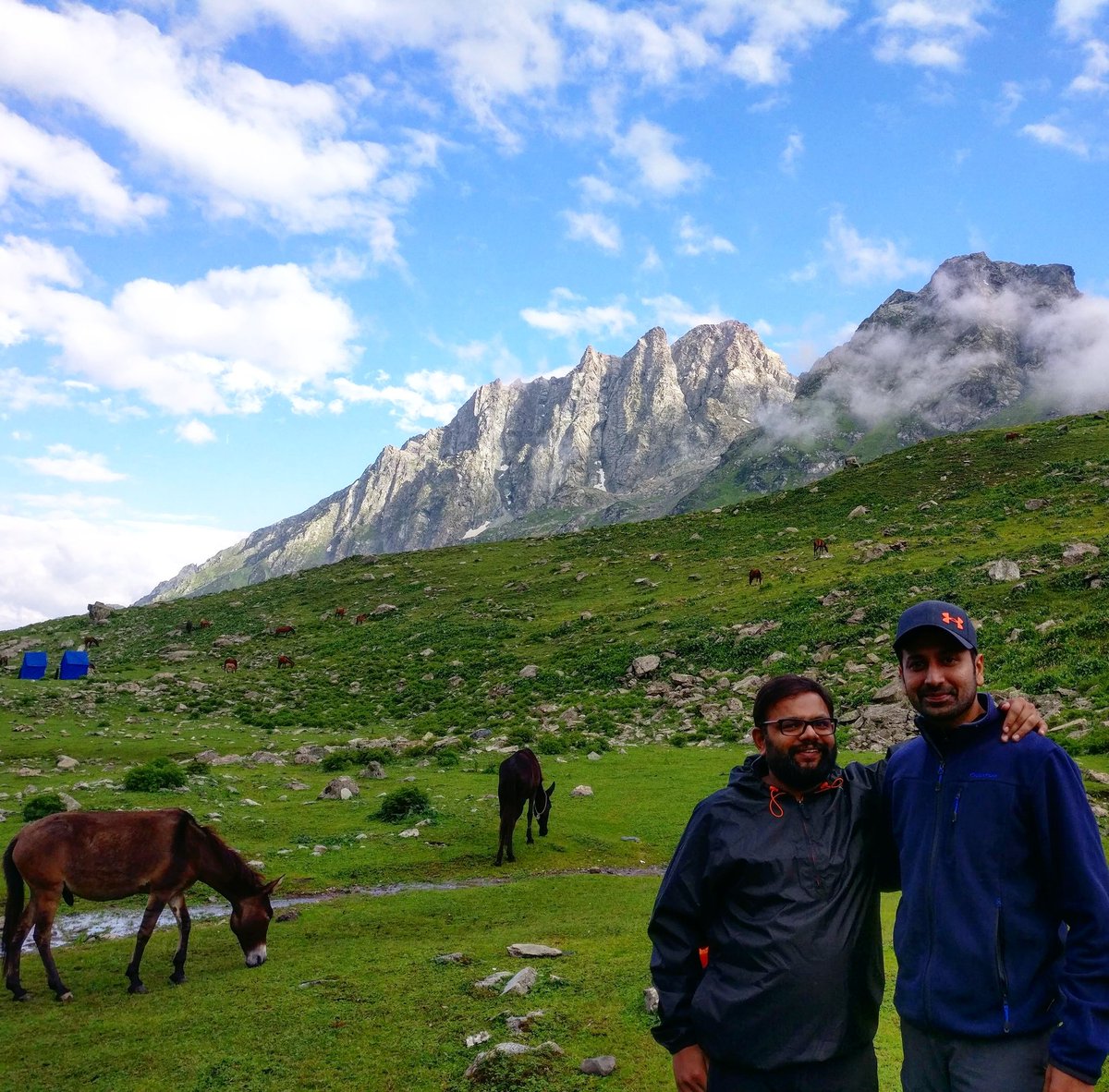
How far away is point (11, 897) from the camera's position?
32.2 feet

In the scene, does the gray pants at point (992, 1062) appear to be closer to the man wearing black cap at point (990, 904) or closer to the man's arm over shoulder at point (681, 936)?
the man wearing black cap at point (990, 904)

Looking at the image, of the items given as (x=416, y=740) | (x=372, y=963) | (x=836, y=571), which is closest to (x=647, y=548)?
(x=836, y=571)

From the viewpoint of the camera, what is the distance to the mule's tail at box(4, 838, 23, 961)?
9.62m

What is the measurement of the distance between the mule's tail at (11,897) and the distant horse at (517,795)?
884 centimetres

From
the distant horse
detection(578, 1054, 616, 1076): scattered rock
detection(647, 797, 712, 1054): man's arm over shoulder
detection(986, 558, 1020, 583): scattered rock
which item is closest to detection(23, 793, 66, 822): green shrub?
the distant horse

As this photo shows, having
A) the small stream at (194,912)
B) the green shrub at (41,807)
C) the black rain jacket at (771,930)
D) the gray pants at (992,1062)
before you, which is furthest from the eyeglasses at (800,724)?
the green shrub at (41,807)

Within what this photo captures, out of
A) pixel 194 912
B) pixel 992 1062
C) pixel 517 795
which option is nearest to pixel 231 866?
pixel 194 912

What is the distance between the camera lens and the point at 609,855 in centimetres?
1709

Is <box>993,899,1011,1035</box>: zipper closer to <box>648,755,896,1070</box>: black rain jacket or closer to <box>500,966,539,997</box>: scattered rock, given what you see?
<box>648,755,896,1070</box>: black rain jacket

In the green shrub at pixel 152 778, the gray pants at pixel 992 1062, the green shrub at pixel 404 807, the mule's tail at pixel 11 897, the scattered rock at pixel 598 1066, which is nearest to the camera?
the gray pants at pixel 992 1062

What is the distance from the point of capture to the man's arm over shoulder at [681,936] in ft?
14.9

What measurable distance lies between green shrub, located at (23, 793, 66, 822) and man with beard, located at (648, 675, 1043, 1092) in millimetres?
17163

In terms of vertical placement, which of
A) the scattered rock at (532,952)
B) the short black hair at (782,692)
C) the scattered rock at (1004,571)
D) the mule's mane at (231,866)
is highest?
the scattered rock at (1004,571)

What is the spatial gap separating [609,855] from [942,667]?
46.0 feet
